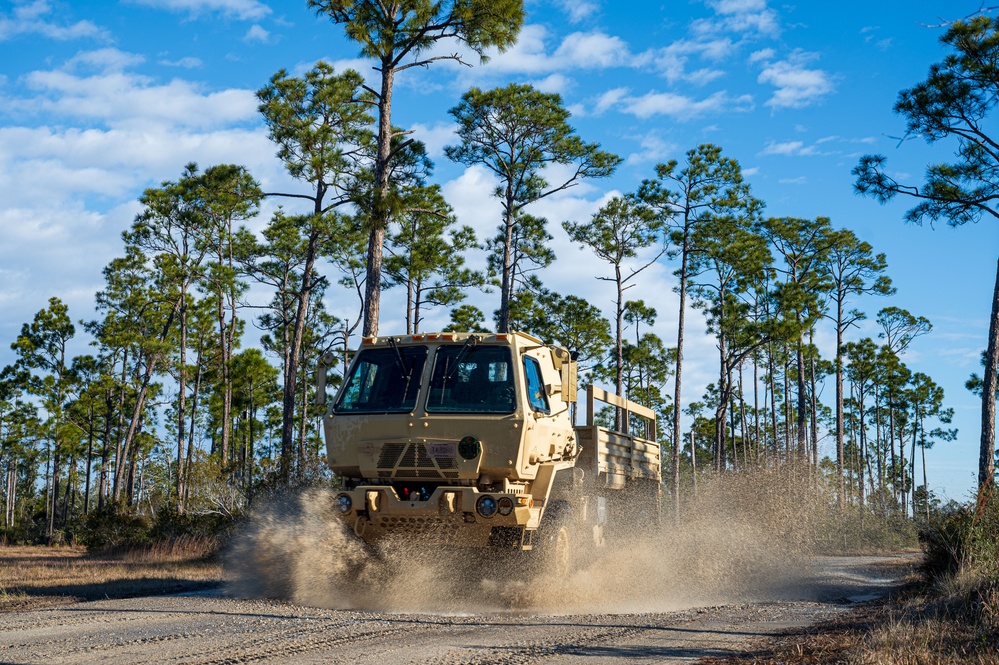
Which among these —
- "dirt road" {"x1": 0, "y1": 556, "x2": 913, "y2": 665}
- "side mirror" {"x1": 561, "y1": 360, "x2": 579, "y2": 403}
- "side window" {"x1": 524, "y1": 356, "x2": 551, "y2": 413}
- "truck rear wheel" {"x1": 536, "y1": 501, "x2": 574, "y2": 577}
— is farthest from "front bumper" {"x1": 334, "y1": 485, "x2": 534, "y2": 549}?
"side mirror" {"x1": 561, "y1": 360, "x2": 579, "y2": 403}

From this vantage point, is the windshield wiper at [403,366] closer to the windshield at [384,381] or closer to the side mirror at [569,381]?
the windshield at [384,381]

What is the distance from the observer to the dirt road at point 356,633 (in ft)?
20.7

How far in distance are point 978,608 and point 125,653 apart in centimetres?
689

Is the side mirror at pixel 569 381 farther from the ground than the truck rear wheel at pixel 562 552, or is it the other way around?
the side mirror at pixel 569 381

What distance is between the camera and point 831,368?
53.6 metres

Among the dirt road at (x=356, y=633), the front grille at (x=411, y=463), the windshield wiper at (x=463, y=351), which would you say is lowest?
the dirt road at (x=356, y=633)

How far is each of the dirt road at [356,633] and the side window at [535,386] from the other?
7.60 feet

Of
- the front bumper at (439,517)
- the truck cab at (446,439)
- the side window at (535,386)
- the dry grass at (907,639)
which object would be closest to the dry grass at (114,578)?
the front bumper at (439,517)

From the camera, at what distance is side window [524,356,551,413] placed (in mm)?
10000

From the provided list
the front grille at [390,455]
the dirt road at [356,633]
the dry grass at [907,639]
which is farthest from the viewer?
the front grille at [390,455]

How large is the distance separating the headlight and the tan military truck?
0.5 inches

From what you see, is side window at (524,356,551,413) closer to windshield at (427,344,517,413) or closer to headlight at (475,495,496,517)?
windshield at (427,344,517,413)

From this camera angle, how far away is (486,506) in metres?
9.25

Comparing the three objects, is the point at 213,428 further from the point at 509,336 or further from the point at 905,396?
the point at 509,336
